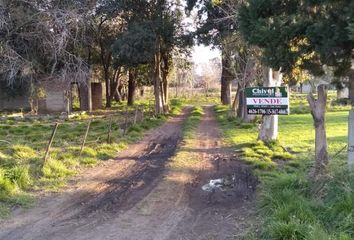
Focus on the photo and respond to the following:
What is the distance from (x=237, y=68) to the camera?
25094mm

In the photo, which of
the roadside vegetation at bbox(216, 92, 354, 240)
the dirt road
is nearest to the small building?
the dirt road

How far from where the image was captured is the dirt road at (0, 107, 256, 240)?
714cm

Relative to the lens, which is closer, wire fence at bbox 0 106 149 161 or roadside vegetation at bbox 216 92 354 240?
roadside vegetation at bbox 216 92 354 240

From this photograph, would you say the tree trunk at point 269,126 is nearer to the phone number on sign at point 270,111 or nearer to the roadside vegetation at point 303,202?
the phone number on sign at point 270,111

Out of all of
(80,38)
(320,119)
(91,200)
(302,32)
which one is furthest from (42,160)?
(80,38)

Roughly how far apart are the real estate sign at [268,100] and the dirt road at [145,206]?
1.65 meters

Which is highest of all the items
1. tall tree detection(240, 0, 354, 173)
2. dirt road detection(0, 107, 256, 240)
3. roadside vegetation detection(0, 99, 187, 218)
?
tall tree detection(240, 0, 354, 173)

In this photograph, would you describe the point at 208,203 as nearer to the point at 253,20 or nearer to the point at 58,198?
the point at 58,198

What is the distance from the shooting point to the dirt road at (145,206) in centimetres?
714

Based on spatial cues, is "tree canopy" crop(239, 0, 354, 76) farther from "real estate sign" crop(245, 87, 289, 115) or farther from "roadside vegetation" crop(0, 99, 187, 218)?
"roadside vegetation" crop(0, 99, 187, 218)

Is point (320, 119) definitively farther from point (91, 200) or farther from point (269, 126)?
point (269, 126)

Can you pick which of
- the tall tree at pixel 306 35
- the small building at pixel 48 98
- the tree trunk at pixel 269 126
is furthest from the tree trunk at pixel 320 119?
the small building at pixel 48 98

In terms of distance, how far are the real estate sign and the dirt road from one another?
5.40ft

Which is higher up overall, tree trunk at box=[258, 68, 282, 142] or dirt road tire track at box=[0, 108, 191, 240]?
tree trunk at box=[258, 68, 282, 142]
